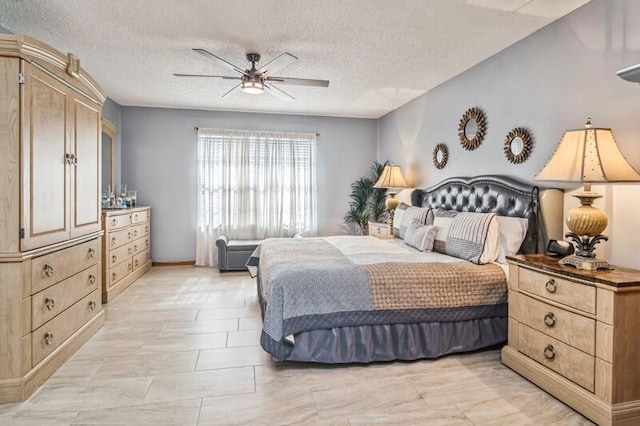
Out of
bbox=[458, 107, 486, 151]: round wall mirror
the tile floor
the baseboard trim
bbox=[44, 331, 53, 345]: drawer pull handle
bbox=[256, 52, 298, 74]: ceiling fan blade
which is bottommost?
the tile floor

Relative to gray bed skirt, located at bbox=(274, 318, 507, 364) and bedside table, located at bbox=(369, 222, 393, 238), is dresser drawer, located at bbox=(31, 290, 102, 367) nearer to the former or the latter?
gray bed skirt, located at bbox=(274, 318, 507, 364)

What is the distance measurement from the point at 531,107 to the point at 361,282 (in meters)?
2.11

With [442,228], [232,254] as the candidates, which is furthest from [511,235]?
[232,254]

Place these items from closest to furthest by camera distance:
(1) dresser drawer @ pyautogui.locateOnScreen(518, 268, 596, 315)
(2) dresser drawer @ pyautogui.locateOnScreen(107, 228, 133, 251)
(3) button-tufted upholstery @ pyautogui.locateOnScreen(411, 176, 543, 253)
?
(1) dresser drawer @ pyautogui.locateOnScreen(518, 268, 596, 315), (3) button-tufted upholstery @ pyautogui.locateOnScreen(411, 176, 543, 253), (2) dresser drawer @ pyautogui.locateOnScreen(107, 228, 133, 251)

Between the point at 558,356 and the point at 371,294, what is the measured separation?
45.5 inches

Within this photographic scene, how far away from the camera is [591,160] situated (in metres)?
2.02

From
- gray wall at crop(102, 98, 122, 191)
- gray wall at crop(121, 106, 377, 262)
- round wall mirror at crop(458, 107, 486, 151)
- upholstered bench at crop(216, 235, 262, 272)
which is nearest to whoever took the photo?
round wall mirror at crop(458, 107, 486, 151)

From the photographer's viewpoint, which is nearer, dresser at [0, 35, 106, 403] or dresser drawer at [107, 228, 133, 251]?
dresser at [0, 35, 106, 403]

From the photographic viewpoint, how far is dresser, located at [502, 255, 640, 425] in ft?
6.03

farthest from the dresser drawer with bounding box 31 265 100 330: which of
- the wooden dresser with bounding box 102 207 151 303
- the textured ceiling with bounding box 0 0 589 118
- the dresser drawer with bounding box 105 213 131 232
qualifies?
the textured ceiling with bounding box 0 0 589 118

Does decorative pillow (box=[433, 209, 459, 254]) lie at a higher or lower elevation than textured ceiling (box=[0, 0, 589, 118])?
lower

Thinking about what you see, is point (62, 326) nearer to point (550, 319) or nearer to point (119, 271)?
point (119, 271)

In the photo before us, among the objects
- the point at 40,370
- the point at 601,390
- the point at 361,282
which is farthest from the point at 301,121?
the point at 601,390

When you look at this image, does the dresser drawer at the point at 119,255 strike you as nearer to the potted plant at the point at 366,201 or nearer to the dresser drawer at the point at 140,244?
the dresser drawer at the point at 140,244
